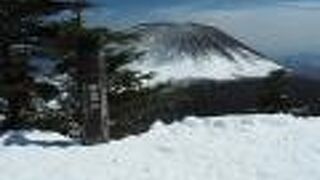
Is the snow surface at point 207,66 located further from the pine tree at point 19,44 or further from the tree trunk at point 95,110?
the tree trunk at point 95,110

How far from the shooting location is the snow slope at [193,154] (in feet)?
38.8

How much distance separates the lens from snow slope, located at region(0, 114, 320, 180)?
11.8m

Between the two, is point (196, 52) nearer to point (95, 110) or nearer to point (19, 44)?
point (19, 44)

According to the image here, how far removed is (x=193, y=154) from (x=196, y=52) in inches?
5026

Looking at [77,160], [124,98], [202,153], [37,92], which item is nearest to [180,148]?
[202,153]

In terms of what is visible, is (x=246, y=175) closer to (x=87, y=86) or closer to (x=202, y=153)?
(x=202, y=153)

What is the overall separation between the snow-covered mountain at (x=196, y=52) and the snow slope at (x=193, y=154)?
367 feet

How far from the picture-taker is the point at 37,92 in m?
29.5

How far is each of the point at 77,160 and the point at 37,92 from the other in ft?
56.4

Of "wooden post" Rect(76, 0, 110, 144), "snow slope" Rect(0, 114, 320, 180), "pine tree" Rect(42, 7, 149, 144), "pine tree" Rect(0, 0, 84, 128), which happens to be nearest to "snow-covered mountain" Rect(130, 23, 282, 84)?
"pine tree" Rect(42, 7, 149, 144)

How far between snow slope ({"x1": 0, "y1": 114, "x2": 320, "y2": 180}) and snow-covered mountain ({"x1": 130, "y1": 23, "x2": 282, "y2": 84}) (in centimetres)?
11191

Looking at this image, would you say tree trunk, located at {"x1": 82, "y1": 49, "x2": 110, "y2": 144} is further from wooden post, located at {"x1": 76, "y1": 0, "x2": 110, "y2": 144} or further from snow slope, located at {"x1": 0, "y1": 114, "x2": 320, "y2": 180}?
snow slope, located at {"x1": 0, "y1": 114, "x2": 320, "y2": 180}

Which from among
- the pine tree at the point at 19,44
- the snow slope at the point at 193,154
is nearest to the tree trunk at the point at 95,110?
the snow slope at the point at 193,154

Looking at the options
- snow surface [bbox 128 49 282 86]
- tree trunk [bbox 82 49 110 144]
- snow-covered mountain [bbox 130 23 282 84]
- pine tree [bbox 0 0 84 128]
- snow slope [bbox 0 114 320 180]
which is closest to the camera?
snow slope [bbox 0 114 320 180]
